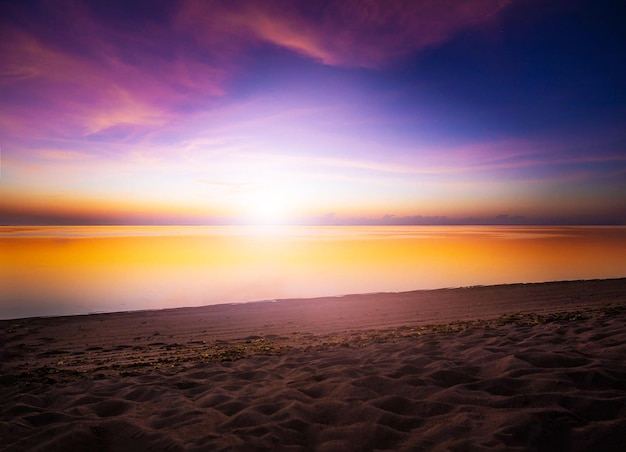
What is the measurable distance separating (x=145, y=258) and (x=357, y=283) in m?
Result: 18.8

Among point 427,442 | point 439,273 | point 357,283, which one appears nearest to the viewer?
point 427,442

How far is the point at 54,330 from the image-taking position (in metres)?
10.1

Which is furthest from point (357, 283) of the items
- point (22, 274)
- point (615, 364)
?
point (22, 274)

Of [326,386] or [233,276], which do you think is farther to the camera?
[233,276]

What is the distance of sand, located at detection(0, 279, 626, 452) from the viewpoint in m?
3.71

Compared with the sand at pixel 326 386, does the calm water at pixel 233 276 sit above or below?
above

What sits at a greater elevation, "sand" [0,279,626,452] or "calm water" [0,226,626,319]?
"calm water" [0,226,626,319]

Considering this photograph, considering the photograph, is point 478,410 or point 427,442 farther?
point 478,410

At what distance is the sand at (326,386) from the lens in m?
3.71

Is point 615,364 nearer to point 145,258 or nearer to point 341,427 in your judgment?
point 341,427

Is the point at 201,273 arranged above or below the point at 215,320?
above

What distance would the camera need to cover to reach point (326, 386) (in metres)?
4.96

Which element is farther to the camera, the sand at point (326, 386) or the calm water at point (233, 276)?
the calm water at point (233, 276)

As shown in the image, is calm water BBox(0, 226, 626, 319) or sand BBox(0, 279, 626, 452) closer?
sand BBox(0, 279, 626, 452)
